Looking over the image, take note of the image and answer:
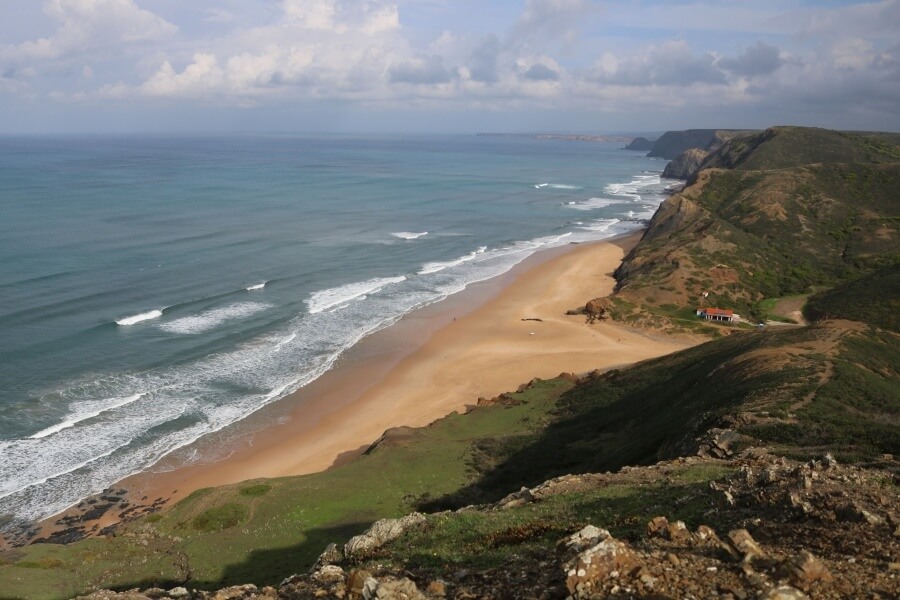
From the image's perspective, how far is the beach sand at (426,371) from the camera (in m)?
36.3

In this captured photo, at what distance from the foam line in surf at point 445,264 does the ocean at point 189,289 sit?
348 mm

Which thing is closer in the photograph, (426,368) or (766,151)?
(426,368)

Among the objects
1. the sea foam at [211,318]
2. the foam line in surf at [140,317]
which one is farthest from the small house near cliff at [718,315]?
the foam line in surf at [140,317]

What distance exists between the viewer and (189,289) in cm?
6369

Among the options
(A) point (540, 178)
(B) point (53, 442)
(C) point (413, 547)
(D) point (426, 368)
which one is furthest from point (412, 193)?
(C) point (413, 547)

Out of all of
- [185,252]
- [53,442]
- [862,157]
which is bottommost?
[53,442]

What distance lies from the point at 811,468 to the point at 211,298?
5605 centimetres

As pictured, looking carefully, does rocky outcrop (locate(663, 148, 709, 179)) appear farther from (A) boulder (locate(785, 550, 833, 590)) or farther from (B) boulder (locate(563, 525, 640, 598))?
(B) boulder (locate(563, 525, 640, 598))

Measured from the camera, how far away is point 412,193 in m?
140

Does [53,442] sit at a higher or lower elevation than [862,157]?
lower

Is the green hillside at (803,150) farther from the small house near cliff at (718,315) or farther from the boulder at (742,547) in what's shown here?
the boulder at (742,547)

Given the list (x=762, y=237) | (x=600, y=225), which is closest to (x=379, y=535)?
(x=762, y=237)

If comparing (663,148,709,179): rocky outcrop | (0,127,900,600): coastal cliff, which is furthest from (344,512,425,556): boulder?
(663,148,709,179): rocky outcrop

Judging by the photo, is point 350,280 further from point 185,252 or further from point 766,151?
point 766,151
